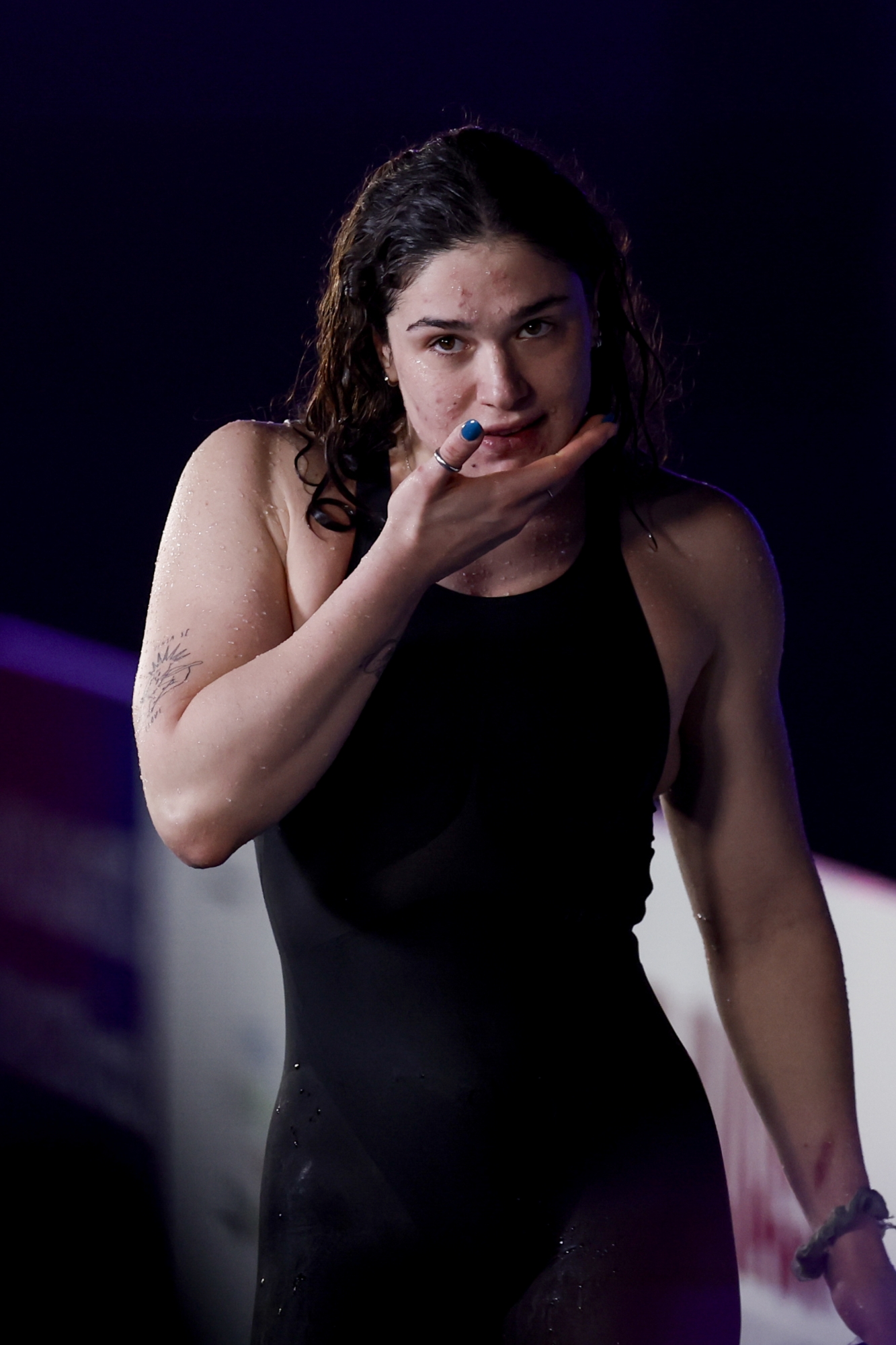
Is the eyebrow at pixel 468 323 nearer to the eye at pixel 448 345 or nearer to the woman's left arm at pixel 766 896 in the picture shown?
the eye at pixel 448 345

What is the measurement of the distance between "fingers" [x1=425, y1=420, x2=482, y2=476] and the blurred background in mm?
961

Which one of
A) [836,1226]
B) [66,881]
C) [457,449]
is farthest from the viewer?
[66,881]

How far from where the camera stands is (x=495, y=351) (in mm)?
932

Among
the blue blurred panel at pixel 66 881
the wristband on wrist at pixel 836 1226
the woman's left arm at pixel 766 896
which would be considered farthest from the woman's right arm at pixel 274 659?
Result: the blue blurred panel at pixel 66 881

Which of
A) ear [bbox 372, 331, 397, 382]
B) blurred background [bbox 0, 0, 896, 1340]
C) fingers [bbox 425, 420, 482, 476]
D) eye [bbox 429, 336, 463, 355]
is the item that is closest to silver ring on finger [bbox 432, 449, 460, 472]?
fingers [bbox 425, 420, 482, 476]

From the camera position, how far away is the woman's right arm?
86 centimetres

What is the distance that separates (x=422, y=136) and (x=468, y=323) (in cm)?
95

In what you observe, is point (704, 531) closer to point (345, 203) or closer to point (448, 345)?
point (448, 345)

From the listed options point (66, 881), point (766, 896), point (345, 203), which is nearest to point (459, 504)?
point (766, 896)

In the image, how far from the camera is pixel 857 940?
5.30 feet

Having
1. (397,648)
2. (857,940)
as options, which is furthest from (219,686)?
(857,940)

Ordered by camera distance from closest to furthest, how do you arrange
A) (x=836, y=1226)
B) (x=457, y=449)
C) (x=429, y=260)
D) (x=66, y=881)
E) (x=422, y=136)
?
(x=457, y=449) < (x=429, y=260) < (x=836, y=1226) < (x=422, y=136) < (x=66, y=881)

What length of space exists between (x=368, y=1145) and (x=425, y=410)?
1.73ft

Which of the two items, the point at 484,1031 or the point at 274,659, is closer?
the point at 274,659
